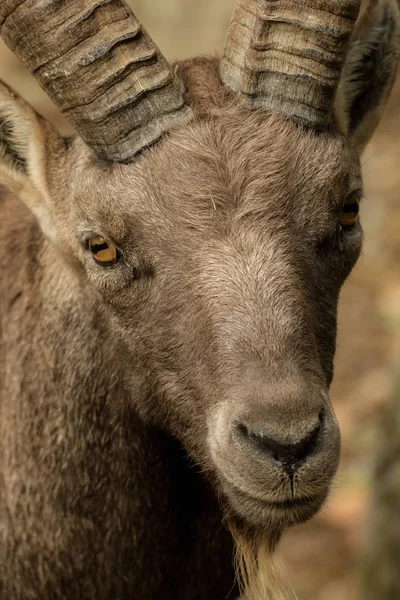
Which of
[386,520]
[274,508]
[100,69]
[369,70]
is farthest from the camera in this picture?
[386,520]

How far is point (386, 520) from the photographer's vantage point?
31.5ft

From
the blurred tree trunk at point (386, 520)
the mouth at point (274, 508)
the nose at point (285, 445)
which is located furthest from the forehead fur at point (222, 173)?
the blurred tree trunk at point (386, 520)

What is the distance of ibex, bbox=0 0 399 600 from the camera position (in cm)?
466

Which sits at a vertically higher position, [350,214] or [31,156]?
[31,156]

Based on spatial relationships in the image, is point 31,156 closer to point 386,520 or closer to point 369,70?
point 369,70

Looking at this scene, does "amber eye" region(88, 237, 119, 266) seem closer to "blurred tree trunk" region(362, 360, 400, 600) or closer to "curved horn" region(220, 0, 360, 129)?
"curved horn" region(220, 0, 360, 129)

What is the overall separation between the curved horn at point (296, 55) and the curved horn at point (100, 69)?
15.5 inches

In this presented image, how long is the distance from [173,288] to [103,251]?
47 cm

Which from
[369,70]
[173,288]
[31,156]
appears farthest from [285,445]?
[369,70]

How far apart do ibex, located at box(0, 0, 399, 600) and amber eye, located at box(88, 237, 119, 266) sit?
12mm

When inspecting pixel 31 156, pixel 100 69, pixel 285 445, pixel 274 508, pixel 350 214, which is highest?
pixel 100 69

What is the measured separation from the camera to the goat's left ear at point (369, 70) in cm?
598

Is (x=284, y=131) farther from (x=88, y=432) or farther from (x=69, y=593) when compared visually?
(x=69, y=593)

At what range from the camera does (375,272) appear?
14.9 metres
